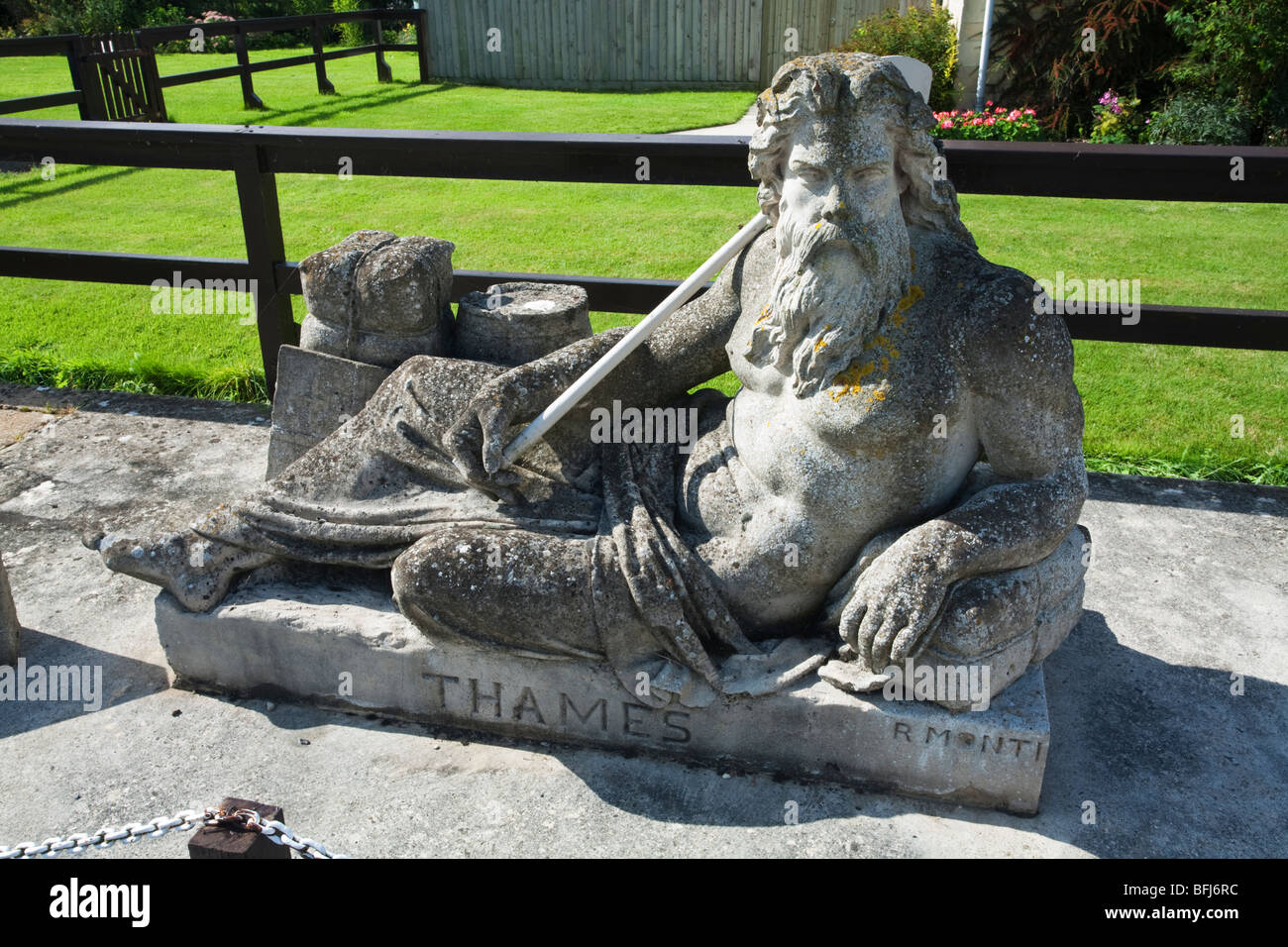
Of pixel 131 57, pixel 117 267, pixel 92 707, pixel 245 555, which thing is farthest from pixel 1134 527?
pixel 131 57

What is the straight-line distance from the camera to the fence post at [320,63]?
15.5m

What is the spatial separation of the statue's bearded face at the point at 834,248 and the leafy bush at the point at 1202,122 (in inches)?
342

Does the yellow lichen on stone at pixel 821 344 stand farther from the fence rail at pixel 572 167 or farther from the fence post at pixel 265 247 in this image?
the fence post at pixel 265 247

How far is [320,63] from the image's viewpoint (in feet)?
51.4

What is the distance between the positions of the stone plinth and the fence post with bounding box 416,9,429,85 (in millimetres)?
16388

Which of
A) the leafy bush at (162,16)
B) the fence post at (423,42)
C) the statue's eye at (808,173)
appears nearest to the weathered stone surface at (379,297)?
the statue's eye at (808,173)

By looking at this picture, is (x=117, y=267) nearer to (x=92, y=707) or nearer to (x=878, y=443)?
(x=92, y=707)

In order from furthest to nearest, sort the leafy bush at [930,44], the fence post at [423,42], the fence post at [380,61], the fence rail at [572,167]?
the fence post at [423,42] → the fence post at [380,61] → the leafy bush at [930,44] → the fence rail at [572,167]

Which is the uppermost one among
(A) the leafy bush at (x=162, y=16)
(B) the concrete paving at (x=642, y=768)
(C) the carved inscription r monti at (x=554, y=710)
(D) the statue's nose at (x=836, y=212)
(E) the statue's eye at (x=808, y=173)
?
(A) the leafy bush at (x=162, y=16)

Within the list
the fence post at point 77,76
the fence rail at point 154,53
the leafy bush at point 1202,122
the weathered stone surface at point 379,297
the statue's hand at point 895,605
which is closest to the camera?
the statue's hand at point 895,605

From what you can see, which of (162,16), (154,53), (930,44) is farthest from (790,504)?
(162,16)

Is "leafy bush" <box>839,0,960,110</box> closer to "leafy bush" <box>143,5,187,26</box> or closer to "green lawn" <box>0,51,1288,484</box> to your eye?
"green lawn" <box>0,51,1288,484</box>

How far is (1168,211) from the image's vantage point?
9.93m

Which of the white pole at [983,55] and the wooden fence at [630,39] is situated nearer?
the white pole at [983,55]
